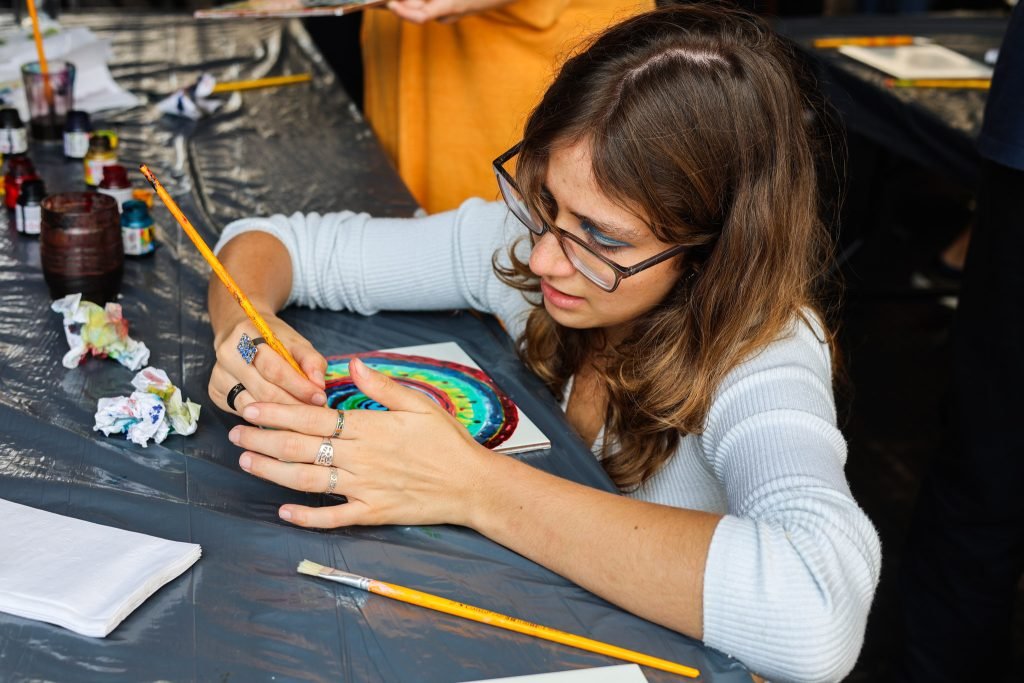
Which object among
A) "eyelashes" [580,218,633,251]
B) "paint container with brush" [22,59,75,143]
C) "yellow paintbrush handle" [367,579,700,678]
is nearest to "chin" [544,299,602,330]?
"eyelashes" [580,218,633,251]

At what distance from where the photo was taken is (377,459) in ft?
3.45

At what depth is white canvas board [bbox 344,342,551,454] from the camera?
1.21 m

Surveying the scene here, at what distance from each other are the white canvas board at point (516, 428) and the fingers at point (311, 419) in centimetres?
20

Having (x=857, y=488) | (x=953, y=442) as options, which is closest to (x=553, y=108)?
(x=953, y=442)

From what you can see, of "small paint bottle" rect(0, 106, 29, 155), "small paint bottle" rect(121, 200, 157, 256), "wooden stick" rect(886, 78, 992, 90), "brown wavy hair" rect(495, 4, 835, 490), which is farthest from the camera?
"wooden stick" rect(886, 78, 992, 90)

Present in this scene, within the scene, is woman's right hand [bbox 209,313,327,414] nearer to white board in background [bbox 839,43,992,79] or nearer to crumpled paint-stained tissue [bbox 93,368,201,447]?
crumpled paint-stained tissue [bbox 93,368,201,447]

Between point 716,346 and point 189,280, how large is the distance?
2.63 ft

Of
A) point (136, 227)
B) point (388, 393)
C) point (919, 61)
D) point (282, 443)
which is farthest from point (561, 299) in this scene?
point (919, 61)

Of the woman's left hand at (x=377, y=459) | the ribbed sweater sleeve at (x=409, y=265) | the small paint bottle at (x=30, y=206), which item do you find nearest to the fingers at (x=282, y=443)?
the woman's left hand at (x=377, y=459)

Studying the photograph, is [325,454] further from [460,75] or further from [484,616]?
[460,75]

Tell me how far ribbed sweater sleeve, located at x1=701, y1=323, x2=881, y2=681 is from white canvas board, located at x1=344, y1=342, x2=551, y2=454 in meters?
0.22

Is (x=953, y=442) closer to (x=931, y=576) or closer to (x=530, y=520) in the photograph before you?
(x=931, y=576)

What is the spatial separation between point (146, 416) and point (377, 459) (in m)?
0.29

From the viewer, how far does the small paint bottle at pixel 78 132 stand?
77.5 inches
